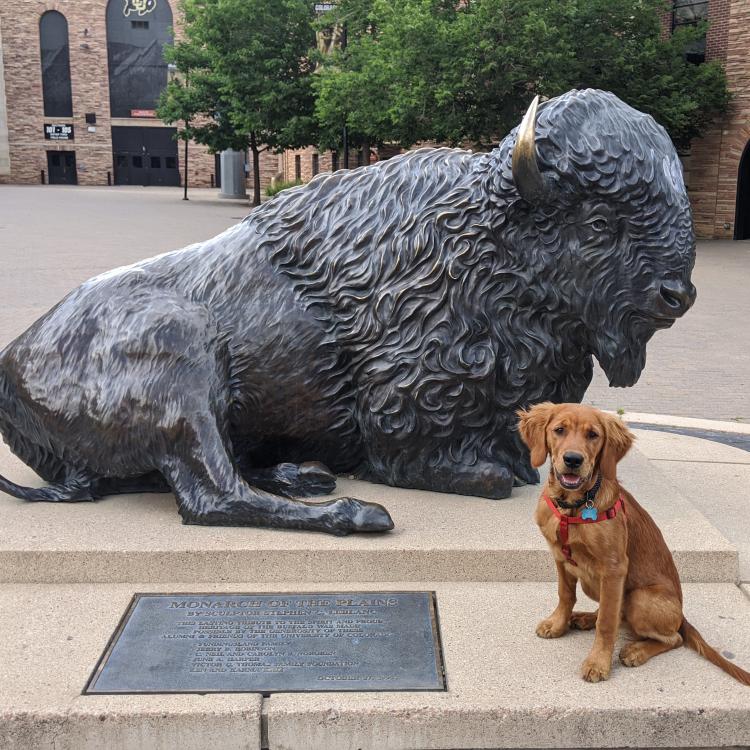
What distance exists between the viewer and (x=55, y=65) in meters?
52.6

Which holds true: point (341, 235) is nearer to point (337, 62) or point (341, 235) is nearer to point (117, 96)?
point (337, 62)

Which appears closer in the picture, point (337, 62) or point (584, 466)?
point (584, 466)

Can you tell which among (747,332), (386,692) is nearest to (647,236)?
(386,692)

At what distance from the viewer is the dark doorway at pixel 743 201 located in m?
23.0

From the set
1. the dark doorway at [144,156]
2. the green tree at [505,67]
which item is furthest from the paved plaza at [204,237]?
the dark doorway at [144,156]

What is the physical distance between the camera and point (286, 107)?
29.7m

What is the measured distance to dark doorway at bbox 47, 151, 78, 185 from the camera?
5406 centimetres

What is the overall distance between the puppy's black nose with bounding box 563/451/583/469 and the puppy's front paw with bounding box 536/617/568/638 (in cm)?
77

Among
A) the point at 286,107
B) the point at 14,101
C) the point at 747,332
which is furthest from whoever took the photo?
the point at 14,101

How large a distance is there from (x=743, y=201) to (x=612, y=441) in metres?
23.2

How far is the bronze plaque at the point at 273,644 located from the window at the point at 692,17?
23236 mm

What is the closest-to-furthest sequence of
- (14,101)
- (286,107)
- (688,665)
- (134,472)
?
(688,665) < (134,472) < (286,107) < (14,101)

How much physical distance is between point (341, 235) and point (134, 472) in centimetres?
127

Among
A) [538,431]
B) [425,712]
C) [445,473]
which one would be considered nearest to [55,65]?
[445,473]
